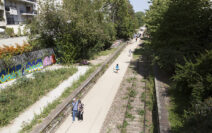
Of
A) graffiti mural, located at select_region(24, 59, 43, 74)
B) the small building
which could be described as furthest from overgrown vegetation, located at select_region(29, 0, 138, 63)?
the small building

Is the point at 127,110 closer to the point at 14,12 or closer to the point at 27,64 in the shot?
the point at 27,64

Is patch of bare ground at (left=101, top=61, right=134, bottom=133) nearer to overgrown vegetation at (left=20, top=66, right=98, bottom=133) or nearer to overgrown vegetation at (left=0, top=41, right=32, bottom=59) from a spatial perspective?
overgrown vegetation at (left=20, top=66, right=98, bottom=133)

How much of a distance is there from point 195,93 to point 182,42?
21.9 ft

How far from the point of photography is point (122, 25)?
1690 inches

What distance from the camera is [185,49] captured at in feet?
Result: 41.8

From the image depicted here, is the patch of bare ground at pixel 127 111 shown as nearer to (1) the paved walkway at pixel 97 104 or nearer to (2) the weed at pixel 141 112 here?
(2) the weed at pixel 141 112

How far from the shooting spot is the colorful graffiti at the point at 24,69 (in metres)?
13.1

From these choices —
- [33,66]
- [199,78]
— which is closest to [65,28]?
[33,66]

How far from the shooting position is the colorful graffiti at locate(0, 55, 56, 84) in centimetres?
1313

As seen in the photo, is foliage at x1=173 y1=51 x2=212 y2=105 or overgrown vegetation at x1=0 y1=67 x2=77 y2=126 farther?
overgrown vegetation at x1=0 y1=67 x2=77 y2=126

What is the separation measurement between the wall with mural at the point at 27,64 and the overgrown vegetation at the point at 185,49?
38.1 feet

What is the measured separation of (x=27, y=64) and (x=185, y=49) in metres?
13.8

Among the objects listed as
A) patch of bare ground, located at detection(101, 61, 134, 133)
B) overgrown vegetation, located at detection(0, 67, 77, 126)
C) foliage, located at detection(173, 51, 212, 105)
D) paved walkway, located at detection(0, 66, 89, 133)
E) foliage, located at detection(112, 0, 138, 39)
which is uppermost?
foliage, located at detection(112, 0, 138, 39)

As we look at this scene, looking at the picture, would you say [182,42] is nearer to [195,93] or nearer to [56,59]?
[195,93]
